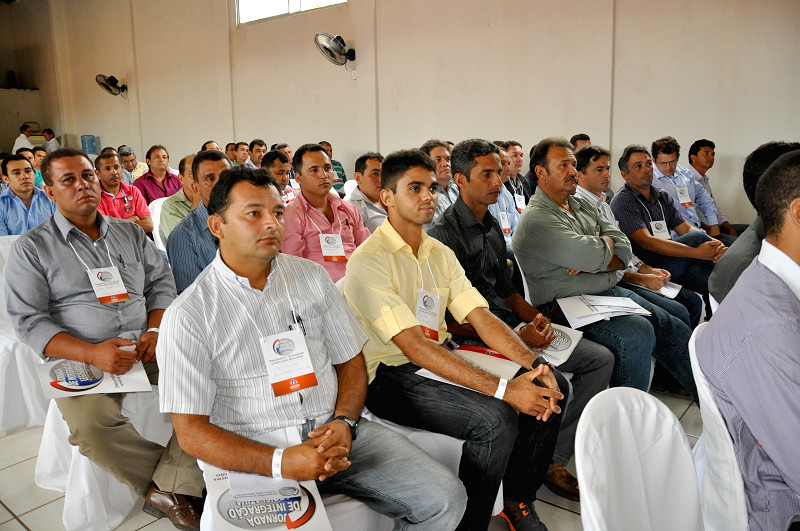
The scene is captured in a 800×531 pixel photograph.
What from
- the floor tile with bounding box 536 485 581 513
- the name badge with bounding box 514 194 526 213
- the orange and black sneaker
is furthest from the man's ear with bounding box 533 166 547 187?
the name badge with bounding box 514 194 526 213

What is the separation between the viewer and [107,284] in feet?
7.16

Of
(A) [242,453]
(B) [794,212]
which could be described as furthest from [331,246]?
(B) [794,212]

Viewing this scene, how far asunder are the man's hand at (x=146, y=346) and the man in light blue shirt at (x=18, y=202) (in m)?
2.99

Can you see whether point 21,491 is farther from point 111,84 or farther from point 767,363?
point 111,84

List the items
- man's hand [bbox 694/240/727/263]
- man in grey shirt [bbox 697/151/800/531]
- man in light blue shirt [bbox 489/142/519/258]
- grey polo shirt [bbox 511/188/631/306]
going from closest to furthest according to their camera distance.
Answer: man in grey shirt [bbox 697/151/800/531] → grey polo shirt [bbox 511/188/631/306] → man's hand [bbox 694/240/727/263] → man in light blue shirt [bbox 489/142/519/258]

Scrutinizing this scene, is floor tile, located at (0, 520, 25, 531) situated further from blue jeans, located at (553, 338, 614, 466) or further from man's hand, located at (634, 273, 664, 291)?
man's hand, located at (634, 273, 664, 291)

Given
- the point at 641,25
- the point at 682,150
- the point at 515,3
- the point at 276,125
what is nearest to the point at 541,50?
the point at 515,3

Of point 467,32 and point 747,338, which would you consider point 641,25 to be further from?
point 747,338

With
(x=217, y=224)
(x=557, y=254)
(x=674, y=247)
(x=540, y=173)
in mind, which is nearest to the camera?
(x=217, y=224)

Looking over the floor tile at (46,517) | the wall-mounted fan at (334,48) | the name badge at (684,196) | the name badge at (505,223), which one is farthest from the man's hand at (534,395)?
the wall-mounted fan at (334,48)

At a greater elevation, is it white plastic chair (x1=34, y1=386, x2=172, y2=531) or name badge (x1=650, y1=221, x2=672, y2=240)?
name badge (x1=650, y1=221, x2=672, y2=240)

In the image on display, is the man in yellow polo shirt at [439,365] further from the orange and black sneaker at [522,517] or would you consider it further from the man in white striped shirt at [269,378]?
the man in white striped shirt at [269,378]

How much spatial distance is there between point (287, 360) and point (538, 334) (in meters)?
1.08

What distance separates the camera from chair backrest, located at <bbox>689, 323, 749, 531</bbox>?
119 cm
